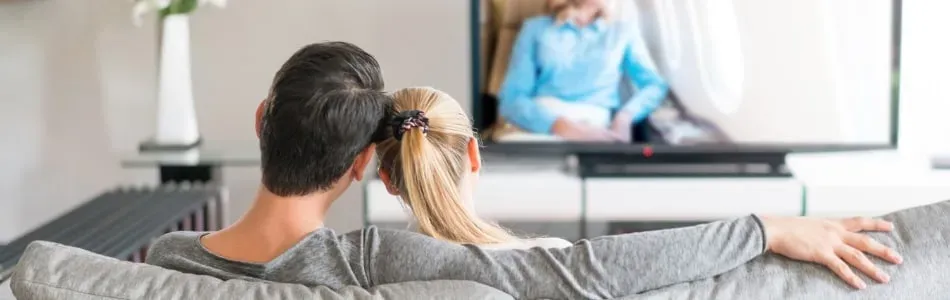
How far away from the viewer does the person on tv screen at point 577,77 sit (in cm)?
278

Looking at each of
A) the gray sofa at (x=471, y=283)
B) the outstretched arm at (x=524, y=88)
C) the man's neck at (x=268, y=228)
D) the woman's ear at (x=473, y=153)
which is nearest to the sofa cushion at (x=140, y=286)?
the gray sofa at (x=471, y=283)

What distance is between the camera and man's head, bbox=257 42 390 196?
3.90 feet

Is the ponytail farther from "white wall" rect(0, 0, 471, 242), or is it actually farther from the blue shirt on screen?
"white wall" rect(0, 0, 471, 242)

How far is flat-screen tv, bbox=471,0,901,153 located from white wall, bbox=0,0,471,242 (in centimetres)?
38

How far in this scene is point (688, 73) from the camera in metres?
2.81

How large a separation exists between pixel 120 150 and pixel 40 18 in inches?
18.5

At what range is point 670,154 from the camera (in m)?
2.85

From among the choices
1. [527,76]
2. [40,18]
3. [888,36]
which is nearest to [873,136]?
[888,36]

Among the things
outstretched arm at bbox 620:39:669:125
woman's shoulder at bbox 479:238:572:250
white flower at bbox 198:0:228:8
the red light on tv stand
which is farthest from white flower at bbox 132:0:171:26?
woman's shoulder at bbox 479:238:572:250

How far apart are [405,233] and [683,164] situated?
184 cm

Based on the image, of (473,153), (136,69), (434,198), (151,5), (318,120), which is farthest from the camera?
(136,69)

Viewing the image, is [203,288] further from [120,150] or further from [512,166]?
[120,150]

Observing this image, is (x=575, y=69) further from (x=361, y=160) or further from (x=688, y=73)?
(x=361, y=160)

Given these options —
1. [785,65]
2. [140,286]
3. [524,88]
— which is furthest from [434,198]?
[785,65]
